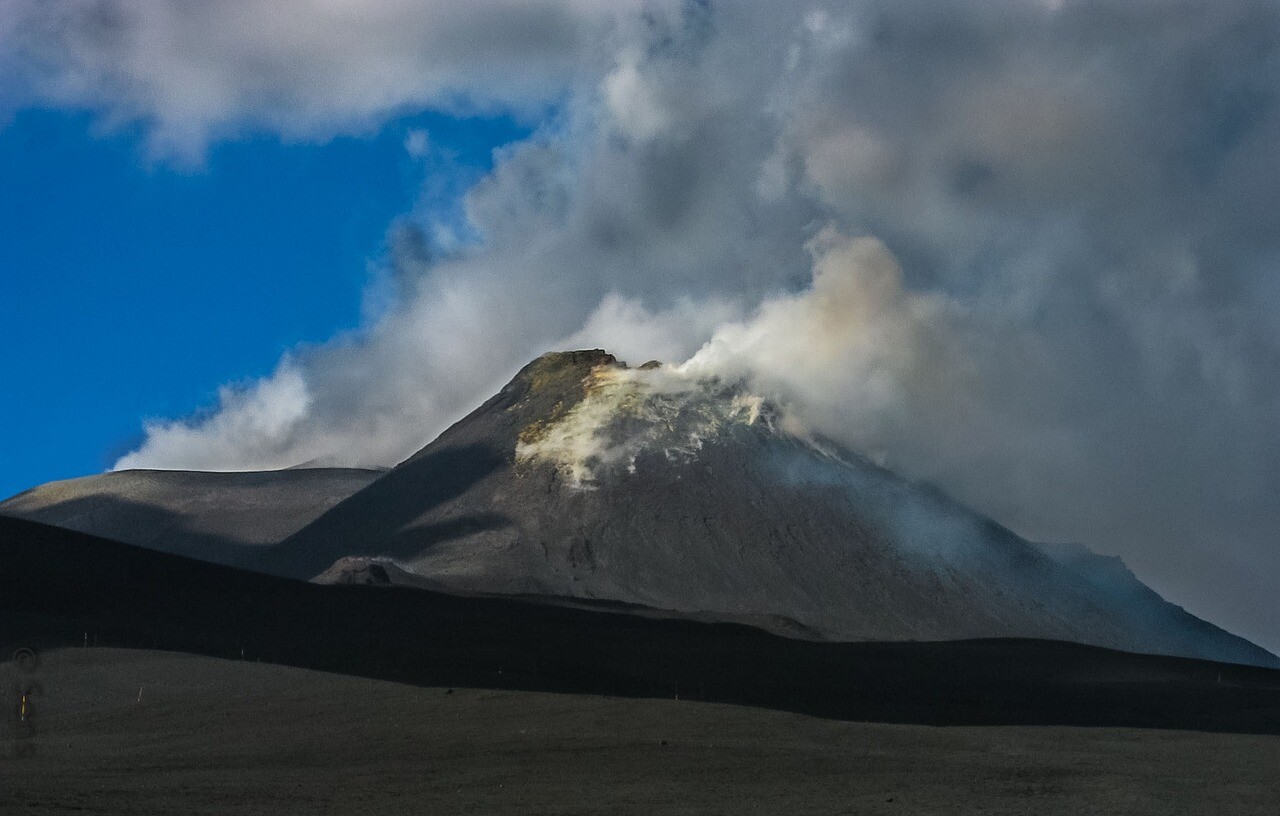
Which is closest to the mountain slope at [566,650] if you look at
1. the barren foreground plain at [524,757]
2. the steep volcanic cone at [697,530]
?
the barren foreground plain at [524,757]

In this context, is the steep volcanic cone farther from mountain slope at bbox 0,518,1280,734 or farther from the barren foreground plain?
the barren foreground plain

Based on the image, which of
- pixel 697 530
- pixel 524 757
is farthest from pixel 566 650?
pixel 697 530

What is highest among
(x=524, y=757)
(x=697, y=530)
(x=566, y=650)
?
(x=697, y=530)

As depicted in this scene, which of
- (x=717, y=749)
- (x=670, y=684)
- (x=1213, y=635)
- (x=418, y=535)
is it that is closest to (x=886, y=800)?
(x=717, y=749)

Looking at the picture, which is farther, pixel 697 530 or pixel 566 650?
pixel 697 530

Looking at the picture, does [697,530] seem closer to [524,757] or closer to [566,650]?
[566,650]

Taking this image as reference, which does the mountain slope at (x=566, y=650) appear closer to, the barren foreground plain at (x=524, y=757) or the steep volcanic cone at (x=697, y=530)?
the barren foreground plain at (x=524, y=757)

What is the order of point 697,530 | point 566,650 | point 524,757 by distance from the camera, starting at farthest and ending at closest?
1. point 697,530
2. point 566,650
3. point 524,757

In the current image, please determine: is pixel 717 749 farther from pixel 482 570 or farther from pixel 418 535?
pixel 418 535

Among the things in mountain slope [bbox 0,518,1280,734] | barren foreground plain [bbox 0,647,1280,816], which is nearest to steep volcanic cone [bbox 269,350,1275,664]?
mountain slope [bbox 0,518,1280,734]
